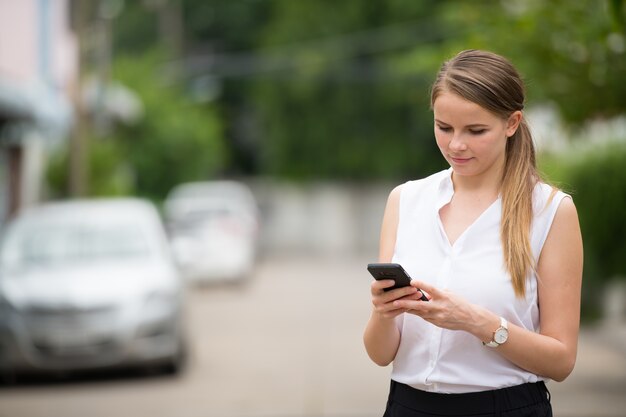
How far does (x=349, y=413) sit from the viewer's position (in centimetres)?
823

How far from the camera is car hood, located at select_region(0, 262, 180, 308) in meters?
9.73

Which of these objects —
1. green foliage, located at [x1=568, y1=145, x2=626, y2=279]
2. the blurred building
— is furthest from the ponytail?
the blurred building

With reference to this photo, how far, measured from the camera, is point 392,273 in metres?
2.54

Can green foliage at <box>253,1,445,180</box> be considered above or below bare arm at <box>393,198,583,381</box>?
above

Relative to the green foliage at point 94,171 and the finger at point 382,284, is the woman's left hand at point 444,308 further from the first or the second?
the green foliage at point 94,171

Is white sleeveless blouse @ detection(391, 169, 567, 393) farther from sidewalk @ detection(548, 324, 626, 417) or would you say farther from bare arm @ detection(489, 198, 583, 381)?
sidewalk @ detection(548, 324, 626, 417)

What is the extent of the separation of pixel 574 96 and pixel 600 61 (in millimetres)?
719

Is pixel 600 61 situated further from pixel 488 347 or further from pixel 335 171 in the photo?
pixel 335 171

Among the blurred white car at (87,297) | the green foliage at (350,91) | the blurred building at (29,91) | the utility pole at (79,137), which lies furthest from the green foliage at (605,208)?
the green foliage at (350,91)

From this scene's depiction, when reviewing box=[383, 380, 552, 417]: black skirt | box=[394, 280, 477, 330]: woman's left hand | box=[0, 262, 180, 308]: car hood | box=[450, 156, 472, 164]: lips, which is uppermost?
box=[450, 156, 472, 164]: lips

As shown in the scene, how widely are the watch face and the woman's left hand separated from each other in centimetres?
8

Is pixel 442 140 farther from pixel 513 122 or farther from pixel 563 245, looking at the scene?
pixel 563 245

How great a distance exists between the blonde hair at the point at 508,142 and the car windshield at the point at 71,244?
8309 mm

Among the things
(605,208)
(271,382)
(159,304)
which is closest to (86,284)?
(159,304)
